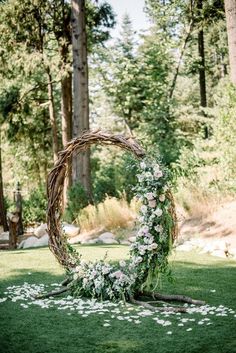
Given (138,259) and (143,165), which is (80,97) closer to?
(143,165)

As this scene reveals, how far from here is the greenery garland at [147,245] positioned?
4.32 m

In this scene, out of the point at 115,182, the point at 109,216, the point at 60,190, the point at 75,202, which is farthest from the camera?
the point at 115,182

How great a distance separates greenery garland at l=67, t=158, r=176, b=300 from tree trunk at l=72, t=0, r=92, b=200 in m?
7.49

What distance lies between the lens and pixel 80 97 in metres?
12.1

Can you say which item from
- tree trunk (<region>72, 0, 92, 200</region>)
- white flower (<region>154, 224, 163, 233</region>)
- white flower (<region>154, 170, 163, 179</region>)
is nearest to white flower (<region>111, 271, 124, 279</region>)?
white flower (<region>154, 224, 163, 233</region>)

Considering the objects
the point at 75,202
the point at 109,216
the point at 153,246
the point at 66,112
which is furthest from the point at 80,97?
the point at 153,246

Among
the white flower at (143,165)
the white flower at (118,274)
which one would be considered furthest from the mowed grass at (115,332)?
the white flower at (143,165)

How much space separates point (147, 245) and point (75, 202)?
277 inches

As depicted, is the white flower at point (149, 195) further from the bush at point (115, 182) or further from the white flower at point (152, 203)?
the bush at point (115, 182)

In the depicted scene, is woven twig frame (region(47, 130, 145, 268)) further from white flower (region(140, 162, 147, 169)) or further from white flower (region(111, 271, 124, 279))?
white flower (region(111, 271, 124, 279))

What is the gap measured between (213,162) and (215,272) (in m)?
5.60

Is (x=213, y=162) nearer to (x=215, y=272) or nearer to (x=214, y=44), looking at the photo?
(x=215, y=272)

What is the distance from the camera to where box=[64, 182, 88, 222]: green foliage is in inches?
442

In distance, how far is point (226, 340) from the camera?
317 centimetres
